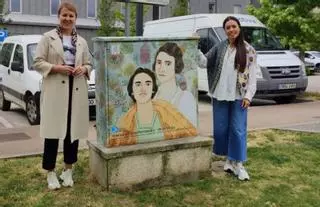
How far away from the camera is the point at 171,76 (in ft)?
18.4

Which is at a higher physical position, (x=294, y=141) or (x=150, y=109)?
(x=150, y=109)

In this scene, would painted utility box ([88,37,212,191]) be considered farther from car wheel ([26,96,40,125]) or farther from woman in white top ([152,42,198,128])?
car wheel ([26,96,40,125])

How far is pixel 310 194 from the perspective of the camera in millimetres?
5461

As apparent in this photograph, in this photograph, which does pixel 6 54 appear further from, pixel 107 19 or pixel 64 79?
pixel 107 19

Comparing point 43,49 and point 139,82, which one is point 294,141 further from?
point 43,49

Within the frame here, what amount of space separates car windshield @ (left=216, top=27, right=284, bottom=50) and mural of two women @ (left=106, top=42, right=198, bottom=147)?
9.13m

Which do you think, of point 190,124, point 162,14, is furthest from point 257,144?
point 162,14

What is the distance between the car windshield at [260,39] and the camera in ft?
47.5

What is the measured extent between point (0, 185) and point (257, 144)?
386cm

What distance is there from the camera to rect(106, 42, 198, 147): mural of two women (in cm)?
537

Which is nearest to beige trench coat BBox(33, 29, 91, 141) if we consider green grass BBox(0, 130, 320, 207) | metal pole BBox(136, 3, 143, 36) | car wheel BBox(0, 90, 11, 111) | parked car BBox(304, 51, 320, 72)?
green grass BBox(0, 130, 320, 207)

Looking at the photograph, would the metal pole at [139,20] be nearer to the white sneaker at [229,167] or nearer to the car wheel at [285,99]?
the white sneaker at [229,167]

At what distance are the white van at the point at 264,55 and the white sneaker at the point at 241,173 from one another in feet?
24.0

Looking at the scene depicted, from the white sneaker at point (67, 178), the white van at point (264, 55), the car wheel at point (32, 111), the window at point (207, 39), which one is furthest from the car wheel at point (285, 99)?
the white sneaker at point (67, 178)
